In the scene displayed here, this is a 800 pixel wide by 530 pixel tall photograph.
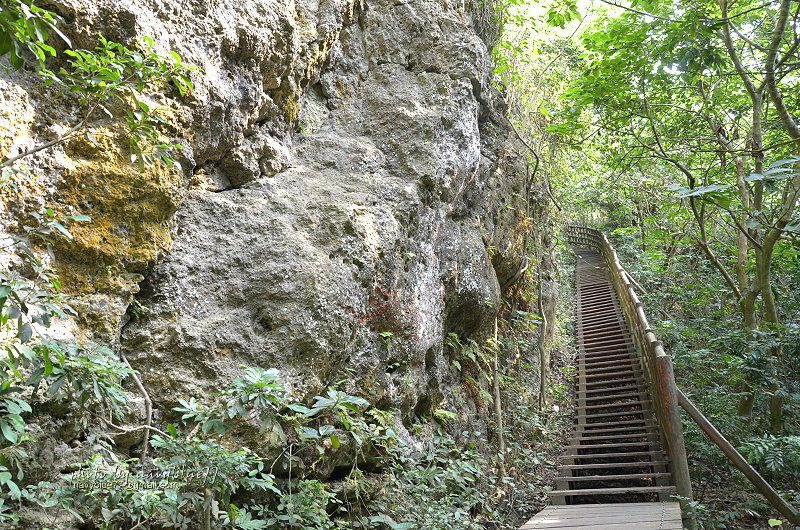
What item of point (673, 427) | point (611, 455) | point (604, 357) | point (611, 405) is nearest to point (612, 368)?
point (604, 357)

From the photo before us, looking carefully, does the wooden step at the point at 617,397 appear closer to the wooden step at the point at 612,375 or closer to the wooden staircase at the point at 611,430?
the wooden staircase at the point at 611,430

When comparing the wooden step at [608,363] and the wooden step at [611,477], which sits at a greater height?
the wooden step at [608,363]

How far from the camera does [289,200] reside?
4465 mm

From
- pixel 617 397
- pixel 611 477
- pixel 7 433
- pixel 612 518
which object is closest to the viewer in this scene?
pixel 7 433

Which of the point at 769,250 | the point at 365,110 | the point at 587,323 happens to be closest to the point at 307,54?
the point at 365,110

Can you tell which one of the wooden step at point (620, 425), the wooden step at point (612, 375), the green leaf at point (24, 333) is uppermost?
the green leaf at point (24, 333)

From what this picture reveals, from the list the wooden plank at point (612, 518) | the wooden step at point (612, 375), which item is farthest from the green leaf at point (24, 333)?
the wooden step at point (612, 375)

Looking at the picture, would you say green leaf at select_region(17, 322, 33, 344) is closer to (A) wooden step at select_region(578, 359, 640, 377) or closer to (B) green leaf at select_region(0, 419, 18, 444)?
(B) green leaf at select_region(0, 419, 18, 444)

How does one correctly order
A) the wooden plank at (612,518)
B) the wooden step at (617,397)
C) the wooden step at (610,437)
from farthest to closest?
the wooden step at (617,397), the wooden step at (610,437), the wooden plank at (612,518)

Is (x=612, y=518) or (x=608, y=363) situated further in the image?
(x=608, y=363)

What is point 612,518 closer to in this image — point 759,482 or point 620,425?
point 759,482

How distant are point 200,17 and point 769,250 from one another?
275 inches

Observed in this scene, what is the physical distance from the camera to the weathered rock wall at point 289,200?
129 inches

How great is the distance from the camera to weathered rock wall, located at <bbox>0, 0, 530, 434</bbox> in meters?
3.28
